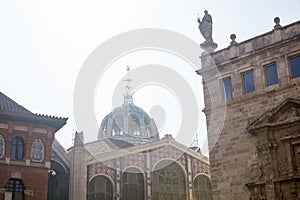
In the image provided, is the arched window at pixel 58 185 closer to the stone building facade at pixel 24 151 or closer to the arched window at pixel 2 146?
the stone building facade at pixel 24 151

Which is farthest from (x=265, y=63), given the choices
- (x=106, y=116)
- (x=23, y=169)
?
(x=106, y=116)

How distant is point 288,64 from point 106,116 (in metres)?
32.8

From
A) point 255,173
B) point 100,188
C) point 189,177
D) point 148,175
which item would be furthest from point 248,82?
point 189,177

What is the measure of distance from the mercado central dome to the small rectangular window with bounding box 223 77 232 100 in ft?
82.5

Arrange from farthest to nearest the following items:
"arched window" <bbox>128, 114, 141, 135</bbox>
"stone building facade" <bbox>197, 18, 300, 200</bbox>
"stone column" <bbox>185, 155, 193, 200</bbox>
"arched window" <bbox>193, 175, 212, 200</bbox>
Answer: "arched window" <bbox>128, 114, 141, 135</bbox> < "arched window" <bbox>193, 175, 212, 200</bbox> < "stone column" <bbox>185, 155, 193, 200</bbox> < "stone building facade" <bbox>197, 18, 300, 200</bbox>

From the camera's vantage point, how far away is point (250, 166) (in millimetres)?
26000

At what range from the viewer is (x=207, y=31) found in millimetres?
30375

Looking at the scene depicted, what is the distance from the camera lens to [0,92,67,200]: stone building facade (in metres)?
28.6

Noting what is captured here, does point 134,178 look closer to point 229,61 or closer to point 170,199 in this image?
point 170,199

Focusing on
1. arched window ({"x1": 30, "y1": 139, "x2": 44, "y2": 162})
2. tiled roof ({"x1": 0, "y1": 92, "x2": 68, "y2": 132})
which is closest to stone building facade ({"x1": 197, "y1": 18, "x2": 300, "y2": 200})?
tiled roof ({"x1": 0, "y1": 92, "x2": 68, "y2": 132})

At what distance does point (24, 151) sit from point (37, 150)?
2.87 feet

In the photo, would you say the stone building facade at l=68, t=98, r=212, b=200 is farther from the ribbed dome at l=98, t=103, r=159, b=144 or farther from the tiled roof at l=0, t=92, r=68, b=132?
the tiled roof at l=0, t=92, r=68, b=132

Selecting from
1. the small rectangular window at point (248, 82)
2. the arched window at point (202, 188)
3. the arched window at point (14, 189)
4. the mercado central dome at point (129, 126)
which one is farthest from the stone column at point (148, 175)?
the small rectangular window at point (248, 82)

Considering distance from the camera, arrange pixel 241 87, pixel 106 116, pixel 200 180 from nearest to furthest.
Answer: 1. pixel 241 87
2. pixel 200 180
3. pixel 106 116
